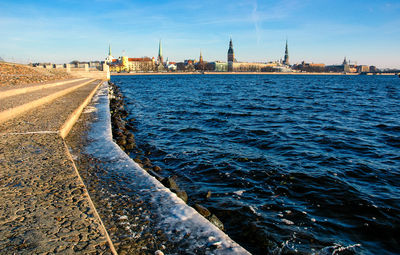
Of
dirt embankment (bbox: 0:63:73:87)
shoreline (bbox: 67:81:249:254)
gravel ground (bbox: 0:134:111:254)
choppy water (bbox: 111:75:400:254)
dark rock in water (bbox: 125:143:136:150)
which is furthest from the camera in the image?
dirt embankment (bbox: 0:63:73:87)

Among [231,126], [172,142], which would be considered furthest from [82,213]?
[231,126]

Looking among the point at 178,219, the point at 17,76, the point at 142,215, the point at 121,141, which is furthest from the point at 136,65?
the point at 178,219

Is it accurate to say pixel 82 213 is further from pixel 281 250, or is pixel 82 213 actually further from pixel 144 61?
pixel 144 61

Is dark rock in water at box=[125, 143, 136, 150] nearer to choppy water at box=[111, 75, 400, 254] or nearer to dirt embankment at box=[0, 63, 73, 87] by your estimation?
choppy water at box=[111, 75, 400, 254]

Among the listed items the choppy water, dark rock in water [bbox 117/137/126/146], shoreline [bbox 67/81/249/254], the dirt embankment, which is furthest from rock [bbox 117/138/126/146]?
the dirt embankment

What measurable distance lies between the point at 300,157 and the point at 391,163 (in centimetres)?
195

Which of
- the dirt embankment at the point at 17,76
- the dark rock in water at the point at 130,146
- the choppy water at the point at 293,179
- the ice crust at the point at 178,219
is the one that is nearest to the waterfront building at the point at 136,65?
the dirt embankment at the point at 17,76

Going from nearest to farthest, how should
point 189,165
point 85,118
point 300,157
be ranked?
1. point 189,165
2. point 300,157
3. point 85,118

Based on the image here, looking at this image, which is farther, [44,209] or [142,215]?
[142,215]

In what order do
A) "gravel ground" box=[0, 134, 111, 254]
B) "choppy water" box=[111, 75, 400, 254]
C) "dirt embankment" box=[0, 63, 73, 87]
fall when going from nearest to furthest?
"gravel ground" box=[0, 134, 111, 254]
"choppy water" box=[111, 75, 400, 254]
"dirt embankment" box=[0, 63, 73, 87]

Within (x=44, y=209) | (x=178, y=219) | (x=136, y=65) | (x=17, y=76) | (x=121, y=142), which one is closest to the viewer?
(x=44, y=209)

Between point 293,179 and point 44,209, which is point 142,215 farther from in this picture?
point 293,179

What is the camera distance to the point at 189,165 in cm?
606

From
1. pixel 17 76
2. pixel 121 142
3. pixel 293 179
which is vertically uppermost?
pixel 17 76
